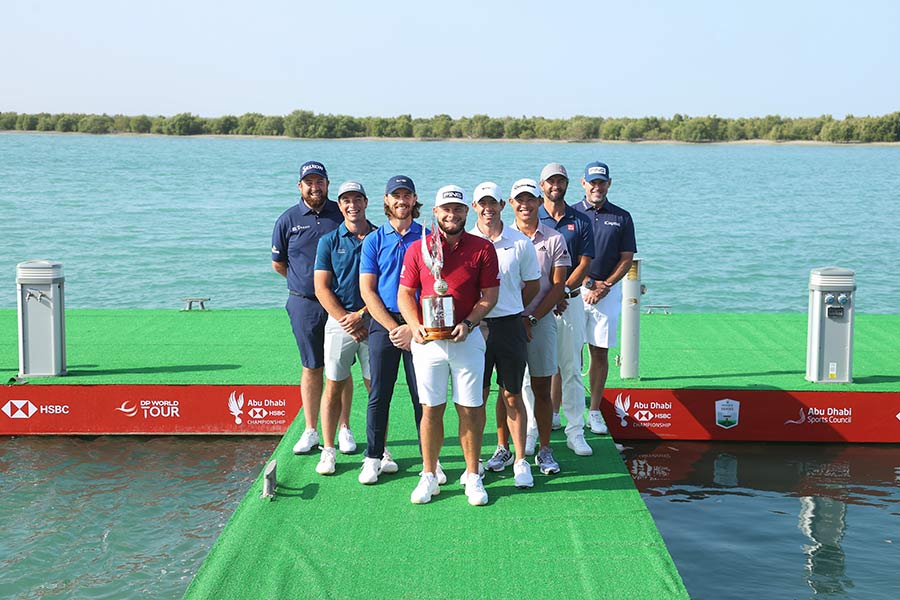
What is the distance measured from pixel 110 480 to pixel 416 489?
2.65 metres

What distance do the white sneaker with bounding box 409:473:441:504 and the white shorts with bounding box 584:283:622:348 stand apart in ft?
5.92

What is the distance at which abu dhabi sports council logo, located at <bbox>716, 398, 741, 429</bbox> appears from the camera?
819cm

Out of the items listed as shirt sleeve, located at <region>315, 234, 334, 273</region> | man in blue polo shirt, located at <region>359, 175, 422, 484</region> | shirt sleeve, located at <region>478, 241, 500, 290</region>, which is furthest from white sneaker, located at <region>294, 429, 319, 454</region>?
shirt sleeve, located at <region>478, 241, 500, 290</region>

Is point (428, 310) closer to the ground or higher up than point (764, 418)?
higher up

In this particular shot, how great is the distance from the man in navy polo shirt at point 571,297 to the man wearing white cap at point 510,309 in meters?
0.65

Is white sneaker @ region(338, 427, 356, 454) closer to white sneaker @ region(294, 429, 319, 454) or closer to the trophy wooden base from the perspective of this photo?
white sneaker @ region(294, 429, 319, 454)

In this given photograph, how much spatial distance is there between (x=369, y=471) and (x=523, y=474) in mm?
835

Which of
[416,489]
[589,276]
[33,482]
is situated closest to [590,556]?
[416,489]

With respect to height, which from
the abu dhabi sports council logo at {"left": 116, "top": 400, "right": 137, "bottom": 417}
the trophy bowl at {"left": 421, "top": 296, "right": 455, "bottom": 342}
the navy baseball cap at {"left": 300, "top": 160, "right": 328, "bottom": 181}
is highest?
the navy baseball cap at {"left": 300, "top": 160, "right": 328, "bottom": 181}

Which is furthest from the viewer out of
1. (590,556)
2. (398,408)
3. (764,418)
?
(764,418)

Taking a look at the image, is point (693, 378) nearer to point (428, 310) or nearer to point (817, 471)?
point (817, 471)

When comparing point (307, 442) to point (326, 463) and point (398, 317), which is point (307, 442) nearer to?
point (326, 463)

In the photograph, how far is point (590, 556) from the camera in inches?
205

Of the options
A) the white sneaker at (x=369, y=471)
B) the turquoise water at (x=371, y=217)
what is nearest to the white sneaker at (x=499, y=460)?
the white sneaker at (x=369, y=471)
